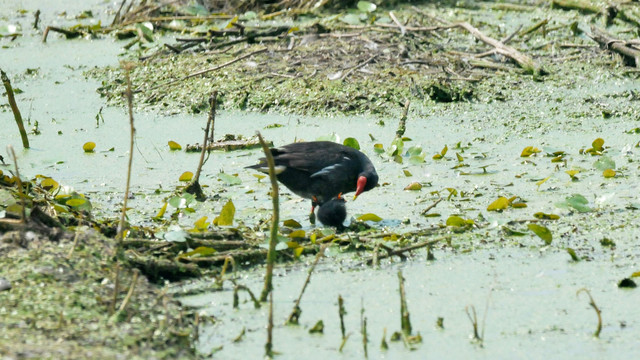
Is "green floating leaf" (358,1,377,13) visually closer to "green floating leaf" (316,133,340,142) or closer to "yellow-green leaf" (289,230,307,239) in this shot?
"green floating leaf" (316,133,340,142)

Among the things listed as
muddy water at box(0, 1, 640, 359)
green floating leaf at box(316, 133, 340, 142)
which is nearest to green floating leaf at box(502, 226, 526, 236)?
muddy water at box(0, 1, 640, 359)

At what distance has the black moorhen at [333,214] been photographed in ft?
16.7

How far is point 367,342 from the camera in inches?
137

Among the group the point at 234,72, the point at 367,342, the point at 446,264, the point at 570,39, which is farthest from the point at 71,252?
the point at 570,39

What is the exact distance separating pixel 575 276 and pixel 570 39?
18.0 ft

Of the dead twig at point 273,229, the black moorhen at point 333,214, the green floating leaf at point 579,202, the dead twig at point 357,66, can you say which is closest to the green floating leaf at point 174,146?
the dead twig at point 357,66

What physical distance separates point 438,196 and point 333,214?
0.82 meters

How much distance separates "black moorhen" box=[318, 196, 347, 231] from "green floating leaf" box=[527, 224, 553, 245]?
1005 millimetres

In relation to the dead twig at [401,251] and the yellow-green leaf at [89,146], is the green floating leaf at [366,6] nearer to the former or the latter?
the yellow-green leaf at [89,146]

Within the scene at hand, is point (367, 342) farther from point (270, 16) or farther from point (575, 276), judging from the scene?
point (270, 16)

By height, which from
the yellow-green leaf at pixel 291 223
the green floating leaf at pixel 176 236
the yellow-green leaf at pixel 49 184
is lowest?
the green floating leaf at pixel 176 236

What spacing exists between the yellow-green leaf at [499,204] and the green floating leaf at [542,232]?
67 cm

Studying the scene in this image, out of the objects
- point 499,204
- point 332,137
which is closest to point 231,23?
point 332,137

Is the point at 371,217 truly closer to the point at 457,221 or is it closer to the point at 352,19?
the point at 457,221
